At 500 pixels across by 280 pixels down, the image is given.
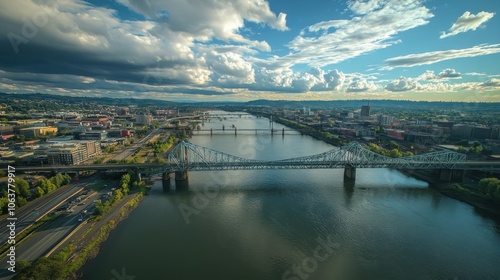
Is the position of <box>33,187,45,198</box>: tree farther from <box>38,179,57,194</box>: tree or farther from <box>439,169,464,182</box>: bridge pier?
<box>439,169,464,182</box>: bridge pier

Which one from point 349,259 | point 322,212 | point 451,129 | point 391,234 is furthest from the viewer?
point 451,129

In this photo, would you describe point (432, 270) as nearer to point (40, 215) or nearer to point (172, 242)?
point (172, 242)

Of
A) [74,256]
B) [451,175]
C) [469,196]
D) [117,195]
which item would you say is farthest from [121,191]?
[451,175]

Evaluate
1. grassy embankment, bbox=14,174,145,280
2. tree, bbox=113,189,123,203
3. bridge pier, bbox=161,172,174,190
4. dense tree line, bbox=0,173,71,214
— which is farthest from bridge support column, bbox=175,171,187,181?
dense tree line, bbox=0,173,71,214

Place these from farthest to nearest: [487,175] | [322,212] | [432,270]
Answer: [487,175] → [322,212] → [432,270]

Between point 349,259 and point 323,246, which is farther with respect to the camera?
point 323,246

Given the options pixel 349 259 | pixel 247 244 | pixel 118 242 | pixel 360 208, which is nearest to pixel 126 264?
pixel 118 242

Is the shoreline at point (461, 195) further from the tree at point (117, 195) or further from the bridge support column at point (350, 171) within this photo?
the tree at point (117, 195)

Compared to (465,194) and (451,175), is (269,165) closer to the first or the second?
(465,194)
